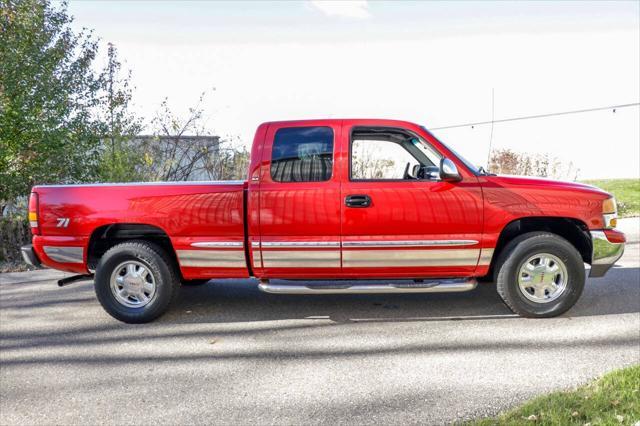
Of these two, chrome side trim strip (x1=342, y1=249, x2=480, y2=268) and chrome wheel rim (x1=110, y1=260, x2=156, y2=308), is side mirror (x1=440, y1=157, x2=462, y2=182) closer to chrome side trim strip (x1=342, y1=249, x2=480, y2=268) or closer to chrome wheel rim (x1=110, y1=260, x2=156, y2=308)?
chrome side trim strip (x1=342, y1=249, x2=480, y2=268)

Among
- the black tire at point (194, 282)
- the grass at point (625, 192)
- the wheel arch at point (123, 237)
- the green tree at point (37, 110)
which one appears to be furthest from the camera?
the grass at point (625, 192)

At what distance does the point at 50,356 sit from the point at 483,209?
402 centimetres

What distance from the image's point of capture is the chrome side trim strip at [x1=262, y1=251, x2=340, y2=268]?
5.11 meters

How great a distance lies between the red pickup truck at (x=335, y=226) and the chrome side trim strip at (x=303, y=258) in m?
0.01

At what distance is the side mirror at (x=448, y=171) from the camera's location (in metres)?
4.91

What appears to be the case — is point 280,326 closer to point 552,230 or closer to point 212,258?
point 212,258

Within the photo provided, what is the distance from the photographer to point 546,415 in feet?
10.2

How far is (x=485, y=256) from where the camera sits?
5.13m

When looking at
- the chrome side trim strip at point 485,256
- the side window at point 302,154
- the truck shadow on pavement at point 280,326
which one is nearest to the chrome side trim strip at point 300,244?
the side window at point 302,154

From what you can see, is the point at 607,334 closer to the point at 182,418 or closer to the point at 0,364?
the point at 182,418

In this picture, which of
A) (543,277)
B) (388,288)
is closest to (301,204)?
(388,288)

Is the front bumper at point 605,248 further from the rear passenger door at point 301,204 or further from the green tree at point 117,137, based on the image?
the green tree at point 117,137

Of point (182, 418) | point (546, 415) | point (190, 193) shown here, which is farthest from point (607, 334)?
point (190, 193)

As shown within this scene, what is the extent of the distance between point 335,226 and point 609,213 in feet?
8.75
